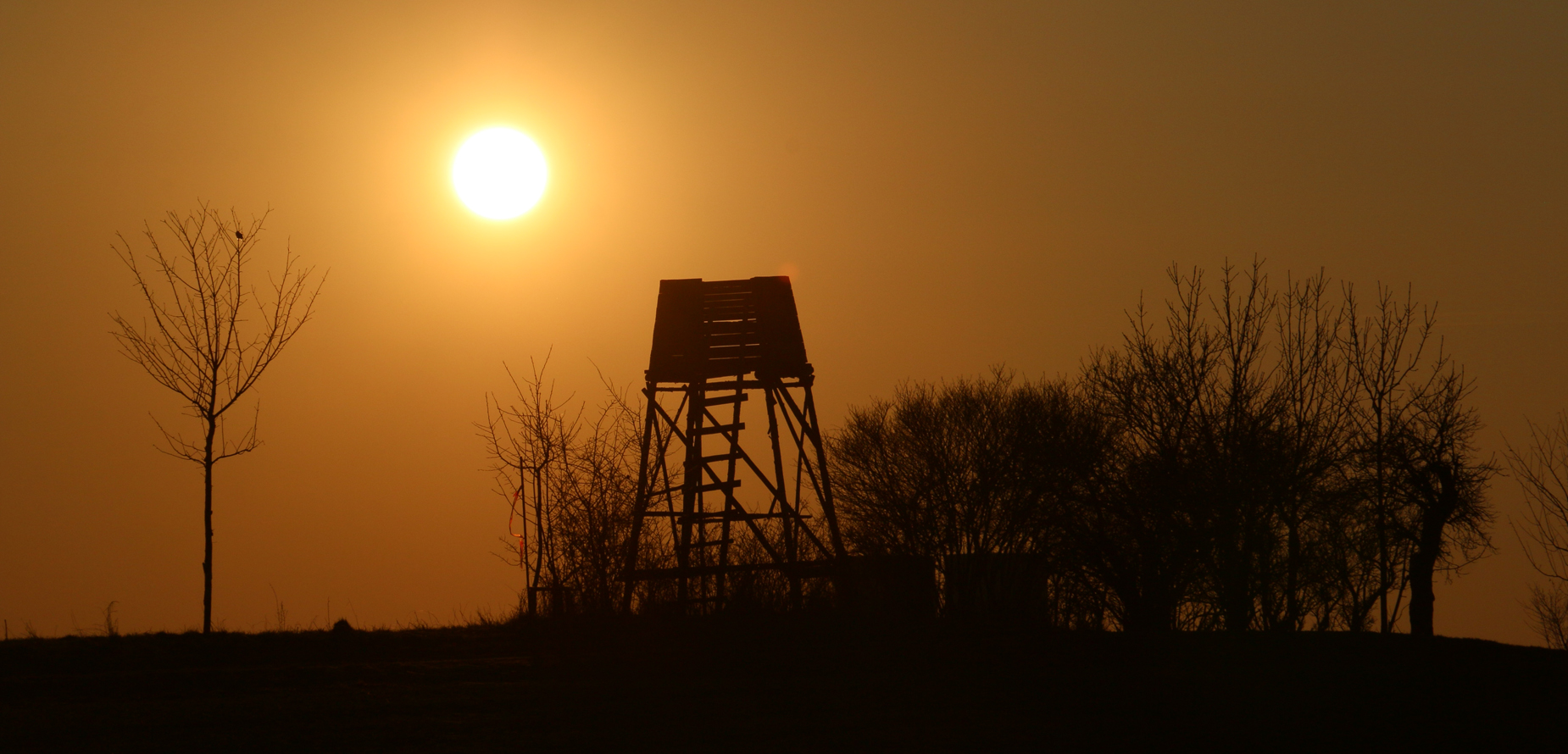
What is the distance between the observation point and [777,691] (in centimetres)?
955

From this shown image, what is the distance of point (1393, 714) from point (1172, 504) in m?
16.8

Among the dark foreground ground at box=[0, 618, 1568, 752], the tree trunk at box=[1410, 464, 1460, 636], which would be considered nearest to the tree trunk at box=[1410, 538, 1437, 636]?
the tree trunk at box=[1410, 464, 1460, 636]

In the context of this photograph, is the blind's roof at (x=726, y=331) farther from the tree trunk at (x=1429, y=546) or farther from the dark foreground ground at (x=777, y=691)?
the tree trunk at (x=1429, y=546)

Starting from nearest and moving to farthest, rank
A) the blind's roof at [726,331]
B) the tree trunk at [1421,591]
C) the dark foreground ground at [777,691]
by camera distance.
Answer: the dark foreground ground at [777,691], the blind's roof at [726,331], the tree trunk at [1421,591]

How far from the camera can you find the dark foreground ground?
8.05 m

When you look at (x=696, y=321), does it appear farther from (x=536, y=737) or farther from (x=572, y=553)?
(x=536, y=737)

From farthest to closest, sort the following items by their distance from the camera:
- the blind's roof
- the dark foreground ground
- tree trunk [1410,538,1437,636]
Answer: tree trunk [1410,538,1437,636] < the blind's roof < the dark foreground ground

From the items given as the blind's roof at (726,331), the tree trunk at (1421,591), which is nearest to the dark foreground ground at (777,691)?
the blind's roof at (726,331)

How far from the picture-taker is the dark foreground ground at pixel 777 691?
26.4 feet

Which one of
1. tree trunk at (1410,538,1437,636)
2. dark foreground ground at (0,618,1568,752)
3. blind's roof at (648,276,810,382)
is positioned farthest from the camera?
tree trunk at (1410,538,1437,636)

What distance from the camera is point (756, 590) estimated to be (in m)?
14.5

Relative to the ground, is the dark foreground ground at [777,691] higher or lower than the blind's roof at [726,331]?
lower

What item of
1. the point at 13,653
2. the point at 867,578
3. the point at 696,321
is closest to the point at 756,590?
the point at 867,578

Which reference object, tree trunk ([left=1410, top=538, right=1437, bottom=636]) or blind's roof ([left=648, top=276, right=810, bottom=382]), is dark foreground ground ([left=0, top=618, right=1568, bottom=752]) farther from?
tree trunk ([left=1410, top=538, right=1437, bottom=636])
